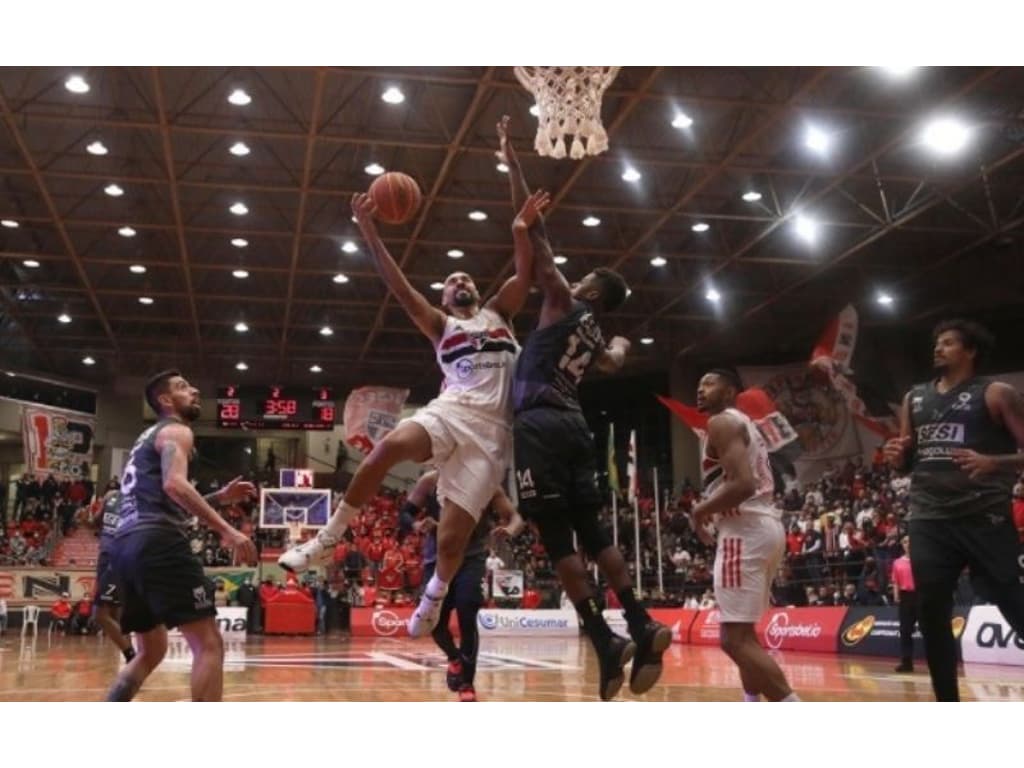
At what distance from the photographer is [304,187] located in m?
19.1

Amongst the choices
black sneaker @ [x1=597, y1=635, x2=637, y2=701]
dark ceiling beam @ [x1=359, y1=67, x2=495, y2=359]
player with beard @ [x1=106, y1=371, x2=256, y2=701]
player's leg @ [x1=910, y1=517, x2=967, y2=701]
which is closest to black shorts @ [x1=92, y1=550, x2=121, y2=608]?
player with beard @ [x1=106, y1=371, x2=256, y2=701]

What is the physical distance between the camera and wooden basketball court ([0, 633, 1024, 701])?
310 inches

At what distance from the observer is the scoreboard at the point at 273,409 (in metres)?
30.8

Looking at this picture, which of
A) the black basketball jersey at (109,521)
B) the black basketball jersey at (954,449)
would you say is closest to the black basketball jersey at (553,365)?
the black basketball jersey at (954,449)

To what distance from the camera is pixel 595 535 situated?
5.07m

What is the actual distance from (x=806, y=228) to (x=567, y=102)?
434 inches

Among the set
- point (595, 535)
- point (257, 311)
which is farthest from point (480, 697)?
point (257, 311)

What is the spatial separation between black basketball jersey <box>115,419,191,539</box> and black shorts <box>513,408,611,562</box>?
171cm

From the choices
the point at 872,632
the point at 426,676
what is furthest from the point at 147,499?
the point at 872,632

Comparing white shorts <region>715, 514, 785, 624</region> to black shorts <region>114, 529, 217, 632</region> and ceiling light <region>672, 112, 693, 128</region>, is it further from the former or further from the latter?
ceiling light <region>672, 112, 693, 128</region>

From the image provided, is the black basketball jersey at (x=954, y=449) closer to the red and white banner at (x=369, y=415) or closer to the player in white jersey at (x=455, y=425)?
the player in white jersey at (x=455, y=425)

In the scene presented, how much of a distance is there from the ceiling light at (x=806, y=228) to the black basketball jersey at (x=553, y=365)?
16.4 metres
